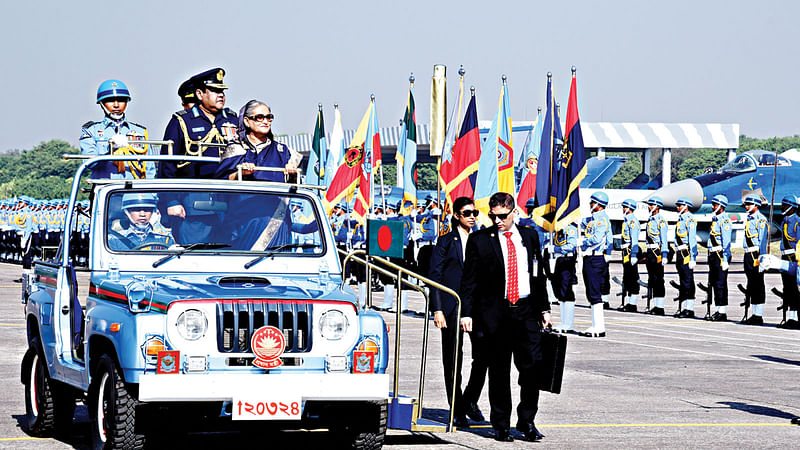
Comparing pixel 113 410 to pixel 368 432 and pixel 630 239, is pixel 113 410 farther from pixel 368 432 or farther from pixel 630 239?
pixel 630 239

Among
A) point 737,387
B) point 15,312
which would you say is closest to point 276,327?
point 737,387

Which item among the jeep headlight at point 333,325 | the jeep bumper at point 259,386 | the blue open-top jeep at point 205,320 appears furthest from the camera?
the jeep headlight at point 333,325

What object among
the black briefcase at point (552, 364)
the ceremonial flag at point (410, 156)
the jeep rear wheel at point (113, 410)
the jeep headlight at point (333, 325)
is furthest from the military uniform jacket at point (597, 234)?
the jeep rear wheel at point (113, 410)

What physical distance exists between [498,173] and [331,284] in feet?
54.7

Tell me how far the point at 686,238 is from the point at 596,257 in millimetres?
5204

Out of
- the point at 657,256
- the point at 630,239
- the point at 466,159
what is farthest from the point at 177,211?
the point at 630,239

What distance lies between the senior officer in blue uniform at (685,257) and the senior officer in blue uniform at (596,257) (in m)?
2.53

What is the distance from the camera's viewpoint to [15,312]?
2152cm

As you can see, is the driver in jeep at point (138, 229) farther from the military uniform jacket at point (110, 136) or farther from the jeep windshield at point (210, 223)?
the military uniform jacket at point (110, 136)

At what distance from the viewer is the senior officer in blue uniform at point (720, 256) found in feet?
75.0

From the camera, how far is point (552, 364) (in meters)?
8.98

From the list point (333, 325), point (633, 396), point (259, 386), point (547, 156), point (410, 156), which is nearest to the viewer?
point (259, 386)

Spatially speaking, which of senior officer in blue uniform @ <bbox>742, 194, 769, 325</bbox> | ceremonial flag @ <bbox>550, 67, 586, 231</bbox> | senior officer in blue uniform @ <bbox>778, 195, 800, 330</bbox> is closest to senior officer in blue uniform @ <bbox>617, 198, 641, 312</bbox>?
senior officer in blue uniform @ <bbox>742, 194, 769, 325</bbox>

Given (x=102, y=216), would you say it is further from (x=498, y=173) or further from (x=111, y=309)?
(x=498, y=173)
